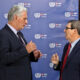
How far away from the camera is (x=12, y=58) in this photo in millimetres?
1901

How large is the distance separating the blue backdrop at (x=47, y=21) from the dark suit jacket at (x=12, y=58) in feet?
4.38

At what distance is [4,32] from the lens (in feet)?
6.50

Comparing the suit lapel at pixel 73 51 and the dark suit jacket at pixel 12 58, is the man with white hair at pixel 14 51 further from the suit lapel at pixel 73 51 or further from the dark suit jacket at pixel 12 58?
the suit lapel at pixel 73 51

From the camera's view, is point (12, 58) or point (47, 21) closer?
point (12, 58)

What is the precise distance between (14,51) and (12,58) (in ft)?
0.28

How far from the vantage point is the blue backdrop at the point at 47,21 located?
3348mm

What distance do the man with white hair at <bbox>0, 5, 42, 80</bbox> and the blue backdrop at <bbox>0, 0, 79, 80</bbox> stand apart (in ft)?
4.09

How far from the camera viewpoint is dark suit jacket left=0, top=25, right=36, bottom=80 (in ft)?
6.25

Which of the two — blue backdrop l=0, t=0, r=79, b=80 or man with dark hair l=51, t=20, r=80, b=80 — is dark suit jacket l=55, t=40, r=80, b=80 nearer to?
man with dark hair l=51, t=20, r=80, b=80

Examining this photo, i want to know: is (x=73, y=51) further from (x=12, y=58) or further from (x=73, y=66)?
(x=12, y=58)

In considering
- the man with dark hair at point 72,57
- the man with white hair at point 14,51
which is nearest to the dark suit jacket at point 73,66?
the man with dark hair at point 72,57

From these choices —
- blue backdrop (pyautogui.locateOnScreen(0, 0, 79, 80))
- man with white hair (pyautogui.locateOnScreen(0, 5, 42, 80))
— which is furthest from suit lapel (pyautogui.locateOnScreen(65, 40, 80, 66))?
blue backdrop (pyautogui.locateOnScreen(0, 0, 79, 80))

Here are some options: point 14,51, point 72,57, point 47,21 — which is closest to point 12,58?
point 14,51

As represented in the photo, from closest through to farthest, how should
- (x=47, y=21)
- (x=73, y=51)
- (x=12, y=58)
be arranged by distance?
(x=12, y=58), (x=73, y=51), (x=47, y=21)
